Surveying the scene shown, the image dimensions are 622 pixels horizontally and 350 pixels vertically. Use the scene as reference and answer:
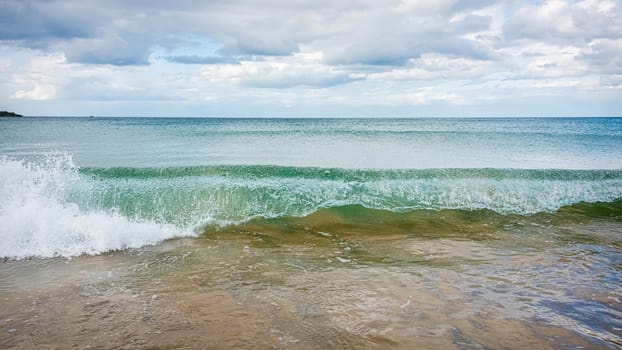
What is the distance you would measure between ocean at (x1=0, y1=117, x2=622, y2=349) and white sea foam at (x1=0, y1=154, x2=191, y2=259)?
0.04m

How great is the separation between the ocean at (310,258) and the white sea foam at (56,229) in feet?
0.12

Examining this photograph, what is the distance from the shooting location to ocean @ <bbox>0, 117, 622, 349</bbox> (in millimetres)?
4285

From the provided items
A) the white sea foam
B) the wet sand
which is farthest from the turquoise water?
the wet sand

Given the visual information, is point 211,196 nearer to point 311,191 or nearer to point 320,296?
point 311,191

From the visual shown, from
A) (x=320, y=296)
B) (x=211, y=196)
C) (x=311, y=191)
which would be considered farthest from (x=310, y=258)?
(x=211, y=196)

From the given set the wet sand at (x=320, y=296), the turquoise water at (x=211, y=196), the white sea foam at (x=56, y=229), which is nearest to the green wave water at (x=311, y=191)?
the turquoise water at (x=211, y=196)

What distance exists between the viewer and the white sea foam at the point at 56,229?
742 centimetres

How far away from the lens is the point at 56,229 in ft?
26.1

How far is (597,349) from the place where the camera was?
12.6ft

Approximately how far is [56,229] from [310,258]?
5.18 metres

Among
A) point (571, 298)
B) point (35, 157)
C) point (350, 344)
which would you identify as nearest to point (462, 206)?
point (571, 298)

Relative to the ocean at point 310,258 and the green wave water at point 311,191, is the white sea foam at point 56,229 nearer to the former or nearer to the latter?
the ocean at point 310,258

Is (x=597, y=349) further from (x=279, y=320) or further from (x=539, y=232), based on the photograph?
(x=539, y=232)

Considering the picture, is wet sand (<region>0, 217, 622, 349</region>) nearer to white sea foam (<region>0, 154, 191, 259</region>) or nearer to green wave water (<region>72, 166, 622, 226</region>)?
white sea foam (<region>0, 154, 191, 259</region>)
